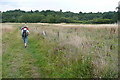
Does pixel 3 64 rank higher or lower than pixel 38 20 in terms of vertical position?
lower

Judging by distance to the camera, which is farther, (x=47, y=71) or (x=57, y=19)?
(x=57, y=19)

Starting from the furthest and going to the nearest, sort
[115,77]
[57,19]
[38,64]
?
1. [57,19]
2. [38,64]
3. [115,77]

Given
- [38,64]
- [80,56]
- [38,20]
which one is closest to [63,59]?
[80,56]

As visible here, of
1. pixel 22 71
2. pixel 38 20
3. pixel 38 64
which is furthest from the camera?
pixel 38 20

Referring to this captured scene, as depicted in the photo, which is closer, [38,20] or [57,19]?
[57,19]

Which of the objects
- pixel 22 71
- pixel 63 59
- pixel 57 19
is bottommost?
pixel 22 71

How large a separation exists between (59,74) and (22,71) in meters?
1.84

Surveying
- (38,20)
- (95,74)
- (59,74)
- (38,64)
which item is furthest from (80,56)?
(38,20)

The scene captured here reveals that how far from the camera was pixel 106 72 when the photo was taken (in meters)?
5.53

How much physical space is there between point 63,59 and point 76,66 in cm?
125

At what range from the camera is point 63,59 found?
767 cm

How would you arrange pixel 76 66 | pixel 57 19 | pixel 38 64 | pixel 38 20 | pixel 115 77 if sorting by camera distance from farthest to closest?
pixel 38 20
pixel 57 19
pixel 38 64
pixel 76 66
pixel 115 77

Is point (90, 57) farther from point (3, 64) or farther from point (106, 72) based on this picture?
point (3, 64)

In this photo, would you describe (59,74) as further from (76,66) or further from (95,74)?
(95,74)
